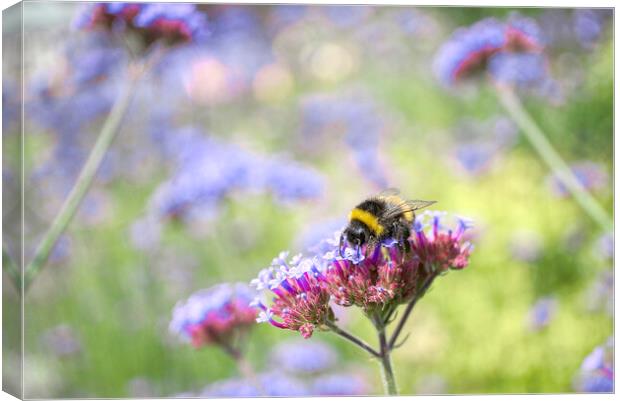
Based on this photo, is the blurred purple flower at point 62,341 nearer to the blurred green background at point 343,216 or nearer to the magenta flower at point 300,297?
the blurred green background at point 343,216

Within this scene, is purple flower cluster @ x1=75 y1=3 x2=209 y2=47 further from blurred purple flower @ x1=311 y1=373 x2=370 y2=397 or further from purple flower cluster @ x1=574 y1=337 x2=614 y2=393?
purple flower cluster @ x1=574 y1=337 x2=614 y2=393

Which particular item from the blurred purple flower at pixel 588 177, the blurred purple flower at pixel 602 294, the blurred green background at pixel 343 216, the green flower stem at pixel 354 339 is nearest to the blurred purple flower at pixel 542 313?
the blurred green background at pixel 343 216

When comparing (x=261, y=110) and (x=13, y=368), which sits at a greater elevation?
(x=261, y=110)

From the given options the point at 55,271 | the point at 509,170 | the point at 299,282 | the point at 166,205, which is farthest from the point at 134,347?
the point at 299,282

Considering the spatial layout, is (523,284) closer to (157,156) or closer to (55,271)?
(157,156)

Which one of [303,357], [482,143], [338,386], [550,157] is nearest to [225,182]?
[303,357]

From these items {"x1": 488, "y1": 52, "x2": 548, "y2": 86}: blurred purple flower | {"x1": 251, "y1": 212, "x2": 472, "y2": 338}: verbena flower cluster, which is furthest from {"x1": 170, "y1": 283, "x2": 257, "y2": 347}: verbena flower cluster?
{"x1": 488, "y1": 52, "x2": 548, "y2": 86}: blurred purple flower
